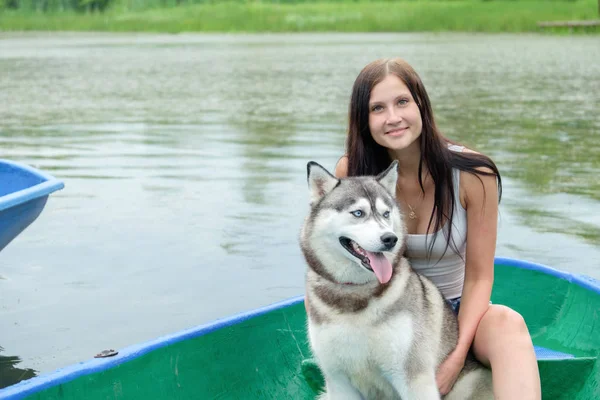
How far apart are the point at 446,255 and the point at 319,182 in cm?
87

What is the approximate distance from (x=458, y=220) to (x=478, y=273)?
27cm

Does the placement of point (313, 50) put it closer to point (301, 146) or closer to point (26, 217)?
point (301, 146)

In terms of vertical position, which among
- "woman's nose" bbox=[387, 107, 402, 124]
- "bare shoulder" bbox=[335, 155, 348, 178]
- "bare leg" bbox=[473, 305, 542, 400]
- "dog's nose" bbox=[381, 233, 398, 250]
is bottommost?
"bare leg" bbox=[473, 305, 542, 400]

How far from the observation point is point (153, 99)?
21750mm

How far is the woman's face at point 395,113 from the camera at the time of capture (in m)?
4.32

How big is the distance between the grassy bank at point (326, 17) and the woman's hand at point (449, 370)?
4129 centimetres

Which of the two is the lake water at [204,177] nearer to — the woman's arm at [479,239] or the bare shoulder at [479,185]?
the woman's arm at [479,239]

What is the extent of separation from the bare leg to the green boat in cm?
44

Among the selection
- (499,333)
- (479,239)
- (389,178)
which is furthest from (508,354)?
(389,178)

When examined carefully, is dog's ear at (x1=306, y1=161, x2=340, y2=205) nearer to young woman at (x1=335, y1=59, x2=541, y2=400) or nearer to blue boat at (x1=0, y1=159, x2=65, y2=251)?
young woman at (x1=335, y1=59, x2=541, y2=400)

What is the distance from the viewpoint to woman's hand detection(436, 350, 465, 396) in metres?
4.22

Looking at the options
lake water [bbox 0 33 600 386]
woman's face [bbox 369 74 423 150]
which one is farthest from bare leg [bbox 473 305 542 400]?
lake water [bbox 0 33 600 386]

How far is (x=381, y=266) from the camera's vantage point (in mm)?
3887

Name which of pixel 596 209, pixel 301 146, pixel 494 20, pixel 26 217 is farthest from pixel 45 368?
pixel 494 20
